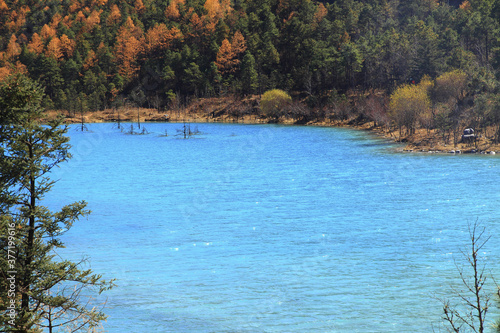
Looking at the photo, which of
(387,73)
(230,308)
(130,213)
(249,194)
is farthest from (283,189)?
(387,73)

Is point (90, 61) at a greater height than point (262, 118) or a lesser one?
greater

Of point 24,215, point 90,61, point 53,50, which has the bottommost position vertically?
point 24,215

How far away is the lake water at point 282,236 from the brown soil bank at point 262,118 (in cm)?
663

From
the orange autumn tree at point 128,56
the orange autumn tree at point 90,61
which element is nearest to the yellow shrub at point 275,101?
the orange autumn tree at point 128,56

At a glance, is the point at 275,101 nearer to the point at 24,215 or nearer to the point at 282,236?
the point at 282,236

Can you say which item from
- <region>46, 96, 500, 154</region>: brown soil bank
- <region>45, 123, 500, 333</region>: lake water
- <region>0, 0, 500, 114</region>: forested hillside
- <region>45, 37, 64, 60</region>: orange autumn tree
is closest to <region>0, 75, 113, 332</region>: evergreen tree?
<region>45, 123, 500, 333</region>: lake water

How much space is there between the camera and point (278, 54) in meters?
165

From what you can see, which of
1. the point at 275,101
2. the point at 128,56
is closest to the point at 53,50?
the point at 128,56

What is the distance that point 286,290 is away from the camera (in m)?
27.9

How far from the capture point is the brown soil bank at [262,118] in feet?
277

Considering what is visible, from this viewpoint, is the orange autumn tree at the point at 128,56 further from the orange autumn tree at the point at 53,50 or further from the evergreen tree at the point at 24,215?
the evergreen tree at the point at 24,215

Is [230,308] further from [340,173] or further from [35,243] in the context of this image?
[340,173]

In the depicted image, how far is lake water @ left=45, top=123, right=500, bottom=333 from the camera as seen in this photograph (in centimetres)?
2523

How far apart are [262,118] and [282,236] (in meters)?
116
